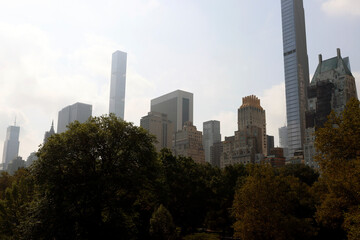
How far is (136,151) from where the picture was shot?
35.9m

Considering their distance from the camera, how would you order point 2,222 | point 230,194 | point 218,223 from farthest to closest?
point 230,194 < point 218,223 < point 2,222

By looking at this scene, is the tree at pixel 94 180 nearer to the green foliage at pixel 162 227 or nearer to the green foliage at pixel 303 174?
the green foliage at pixel 162 227

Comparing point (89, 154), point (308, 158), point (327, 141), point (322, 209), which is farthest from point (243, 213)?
point (308, 158)

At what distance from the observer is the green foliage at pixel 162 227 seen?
35312mm

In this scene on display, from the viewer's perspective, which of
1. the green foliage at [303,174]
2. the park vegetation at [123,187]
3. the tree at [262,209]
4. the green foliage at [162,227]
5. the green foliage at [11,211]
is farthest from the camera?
the green foliage at [303,174]

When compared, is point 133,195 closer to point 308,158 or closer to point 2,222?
point 2,222

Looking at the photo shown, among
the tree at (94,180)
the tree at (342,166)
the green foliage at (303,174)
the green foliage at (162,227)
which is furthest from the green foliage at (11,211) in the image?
the green foliage at (303,174)

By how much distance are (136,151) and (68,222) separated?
33.5 ft

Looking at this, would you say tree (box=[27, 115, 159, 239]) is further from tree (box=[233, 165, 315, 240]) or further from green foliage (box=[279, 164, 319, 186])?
green foliage (box=[279, 164, 319, 186])

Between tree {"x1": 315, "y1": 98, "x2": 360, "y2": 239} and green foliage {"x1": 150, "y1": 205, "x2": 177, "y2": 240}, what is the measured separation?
1618 cm

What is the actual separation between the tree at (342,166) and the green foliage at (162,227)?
1618 centimetres

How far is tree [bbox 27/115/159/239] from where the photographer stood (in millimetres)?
31625

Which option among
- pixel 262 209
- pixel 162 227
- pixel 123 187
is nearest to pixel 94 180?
pixel 123 187

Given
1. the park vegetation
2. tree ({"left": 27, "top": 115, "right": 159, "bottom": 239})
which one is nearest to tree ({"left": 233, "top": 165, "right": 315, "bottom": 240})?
the park vegetation
